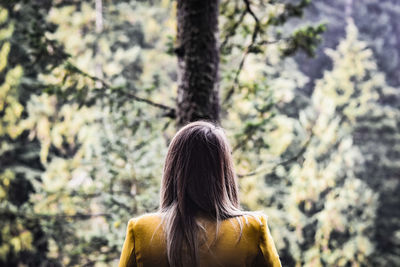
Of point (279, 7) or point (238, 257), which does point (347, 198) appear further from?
point (238, 257)

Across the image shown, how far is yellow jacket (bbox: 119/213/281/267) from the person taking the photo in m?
1.39

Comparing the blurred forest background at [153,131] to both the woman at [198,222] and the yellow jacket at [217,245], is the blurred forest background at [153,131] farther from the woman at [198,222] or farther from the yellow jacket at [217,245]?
the yellow jacket at [217,245]

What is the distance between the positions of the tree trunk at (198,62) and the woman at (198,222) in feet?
4.10

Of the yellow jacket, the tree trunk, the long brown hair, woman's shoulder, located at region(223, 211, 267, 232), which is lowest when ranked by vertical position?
the yellow jacket

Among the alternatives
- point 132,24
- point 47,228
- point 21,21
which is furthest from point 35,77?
point 47,228

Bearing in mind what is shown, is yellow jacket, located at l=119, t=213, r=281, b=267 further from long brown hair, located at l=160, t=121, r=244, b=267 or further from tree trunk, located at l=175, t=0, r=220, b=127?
tree trunk, located at l=175, t=0, r=220, b=127

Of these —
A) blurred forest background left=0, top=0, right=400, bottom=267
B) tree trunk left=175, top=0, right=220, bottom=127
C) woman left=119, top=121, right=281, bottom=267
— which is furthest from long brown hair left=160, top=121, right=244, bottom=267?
blurred forest background left=0, top=0, right=400, bottom=267

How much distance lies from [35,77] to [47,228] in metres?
5.79

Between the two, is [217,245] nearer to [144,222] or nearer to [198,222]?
[198,222]

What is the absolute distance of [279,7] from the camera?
3.71 meters

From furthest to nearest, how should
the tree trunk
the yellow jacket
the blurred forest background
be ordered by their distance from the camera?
the blurred forest background → the tree trunk → the yellow jacket

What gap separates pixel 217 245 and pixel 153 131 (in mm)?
3995

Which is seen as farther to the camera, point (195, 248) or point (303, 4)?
point (303, 4)

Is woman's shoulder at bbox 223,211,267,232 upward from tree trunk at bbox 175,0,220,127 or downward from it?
downward
